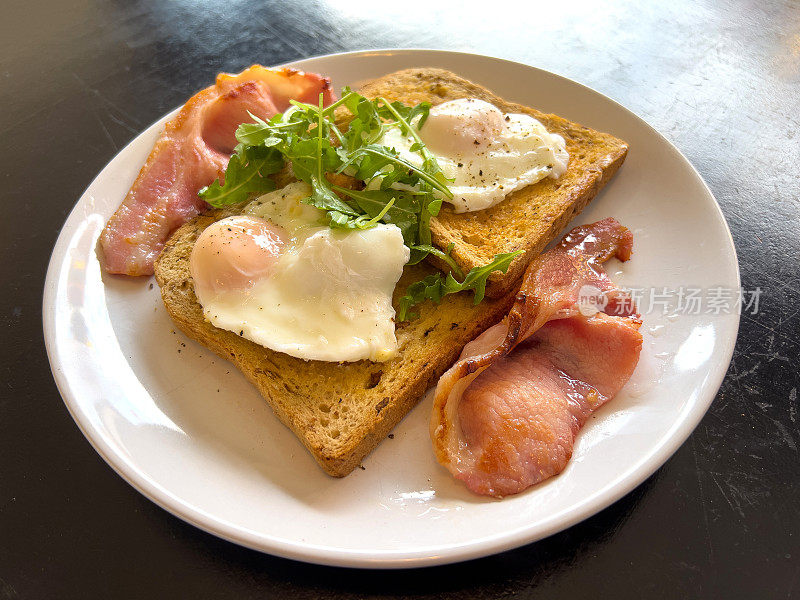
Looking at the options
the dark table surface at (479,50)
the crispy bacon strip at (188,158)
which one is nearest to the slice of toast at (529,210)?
the crispy bacon strip at (188,158)

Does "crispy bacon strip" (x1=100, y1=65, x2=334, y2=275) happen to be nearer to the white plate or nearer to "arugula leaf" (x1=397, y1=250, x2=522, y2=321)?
the white plate

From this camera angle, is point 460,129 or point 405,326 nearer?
point 405,326

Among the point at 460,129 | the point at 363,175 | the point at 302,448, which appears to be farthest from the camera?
the point at 460,129

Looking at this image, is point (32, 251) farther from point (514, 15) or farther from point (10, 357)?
point (514, 15)

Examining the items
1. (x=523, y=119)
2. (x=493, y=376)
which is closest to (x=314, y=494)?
(x=493, y=376)

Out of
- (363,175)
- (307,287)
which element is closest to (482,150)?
(363,175)

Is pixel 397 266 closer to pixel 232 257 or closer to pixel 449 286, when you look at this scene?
pixel 449 286

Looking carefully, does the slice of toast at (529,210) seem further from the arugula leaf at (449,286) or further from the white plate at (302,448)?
the white plate at (302,448)
